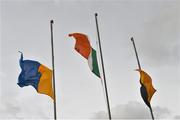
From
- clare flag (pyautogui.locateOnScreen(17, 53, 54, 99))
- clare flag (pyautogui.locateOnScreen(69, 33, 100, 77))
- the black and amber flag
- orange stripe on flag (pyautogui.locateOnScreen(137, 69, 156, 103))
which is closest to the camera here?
clare flag (pyautogui.locateOnScreen(17, 53, 54, 99))

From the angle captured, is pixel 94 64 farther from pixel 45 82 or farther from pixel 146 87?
pixel 146 87

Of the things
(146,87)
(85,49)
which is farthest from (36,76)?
(146,87)

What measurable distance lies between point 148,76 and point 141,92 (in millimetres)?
1598

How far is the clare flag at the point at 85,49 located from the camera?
2103 cm

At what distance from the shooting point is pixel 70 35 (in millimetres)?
21766

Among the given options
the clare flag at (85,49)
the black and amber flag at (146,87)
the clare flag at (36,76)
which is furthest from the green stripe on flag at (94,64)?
the black and amber flag at (146,87)

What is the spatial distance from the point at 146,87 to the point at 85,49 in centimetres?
591

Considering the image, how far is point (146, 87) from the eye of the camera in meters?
23.0

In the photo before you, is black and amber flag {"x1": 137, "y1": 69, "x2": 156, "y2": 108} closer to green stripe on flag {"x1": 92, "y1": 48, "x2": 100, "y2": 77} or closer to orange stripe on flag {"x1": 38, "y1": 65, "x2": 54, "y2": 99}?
green stripe on flag {"x1": 92, "y1": 48, "x2": 100, "y2": 77}

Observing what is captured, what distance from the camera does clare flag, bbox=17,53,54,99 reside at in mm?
20328

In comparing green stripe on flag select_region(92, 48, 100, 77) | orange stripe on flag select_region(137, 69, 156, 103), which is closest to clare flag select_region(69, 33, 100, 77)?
green stripe on flag select_region(92, 48, 100, 77)

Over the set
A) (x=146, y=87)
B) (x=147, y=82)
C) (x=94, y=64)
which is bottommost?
(x=146, y=87)

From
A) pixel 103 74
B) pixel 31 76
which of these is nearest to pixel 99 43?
pixel 103 74

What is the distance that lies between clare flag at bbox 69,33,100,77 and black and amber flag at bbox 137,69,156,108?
4.42 m
